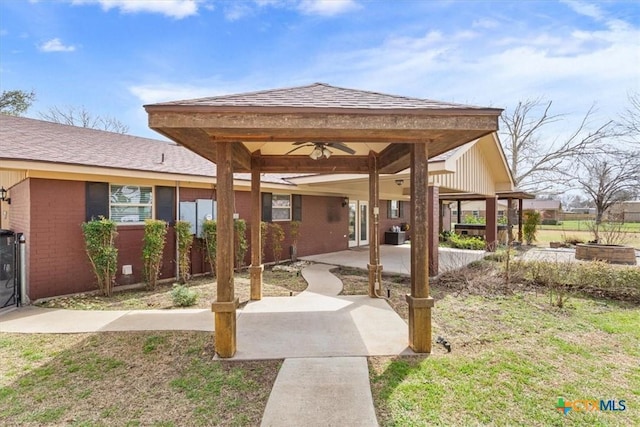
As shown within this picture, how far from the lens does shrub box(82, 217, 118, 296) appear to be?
6301 mm

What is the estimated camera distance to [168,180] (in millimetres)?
7832

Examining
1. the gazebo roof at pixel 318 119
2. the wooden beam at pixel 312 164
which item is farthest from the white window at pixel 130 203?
the gazebo roof at pixel 318 119

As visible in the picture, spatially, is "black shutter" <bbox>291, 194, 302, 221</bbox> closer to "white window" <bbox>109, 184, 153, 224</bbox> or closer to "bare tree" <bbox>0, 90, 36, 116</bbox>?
"white window" <bbox>109, 184, 153, 224</bbox>

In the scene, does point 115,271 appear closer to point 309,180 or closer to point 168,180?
point 168,180

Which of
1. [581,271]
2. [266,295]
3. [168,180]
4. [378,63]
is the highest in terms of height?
[378,63]

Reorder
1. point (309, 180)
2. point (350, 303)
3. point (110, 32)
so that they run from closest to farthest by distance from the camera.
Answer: point (350, 303) → point (110, 32) → point (309, 180)

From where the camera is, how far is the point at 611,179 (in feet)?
68.5

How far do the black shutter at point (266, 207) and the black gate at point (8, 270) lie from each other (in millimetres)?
5856

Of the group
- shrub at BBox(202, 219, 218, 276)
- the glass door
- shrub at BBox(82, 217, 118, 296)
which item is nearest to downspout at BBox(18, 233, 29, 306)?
shrub at BBox(82, 217, 118, 296)

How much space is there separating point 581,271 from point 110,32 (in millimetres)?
14188

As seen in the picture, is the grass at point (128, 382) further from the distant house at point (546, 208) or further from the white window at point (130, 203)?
the distant house at point (546, 208)

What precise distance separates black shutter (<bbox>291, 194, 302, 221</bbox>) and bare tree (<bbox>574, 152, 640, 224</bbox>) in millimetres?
19559

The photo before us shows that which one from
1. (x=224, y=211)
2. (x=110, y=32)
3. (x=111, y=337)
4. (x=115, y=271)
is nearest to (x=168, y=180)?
(x=115, y=271)

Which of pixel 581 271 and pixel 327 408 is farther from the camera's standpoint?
pixel 581 271
